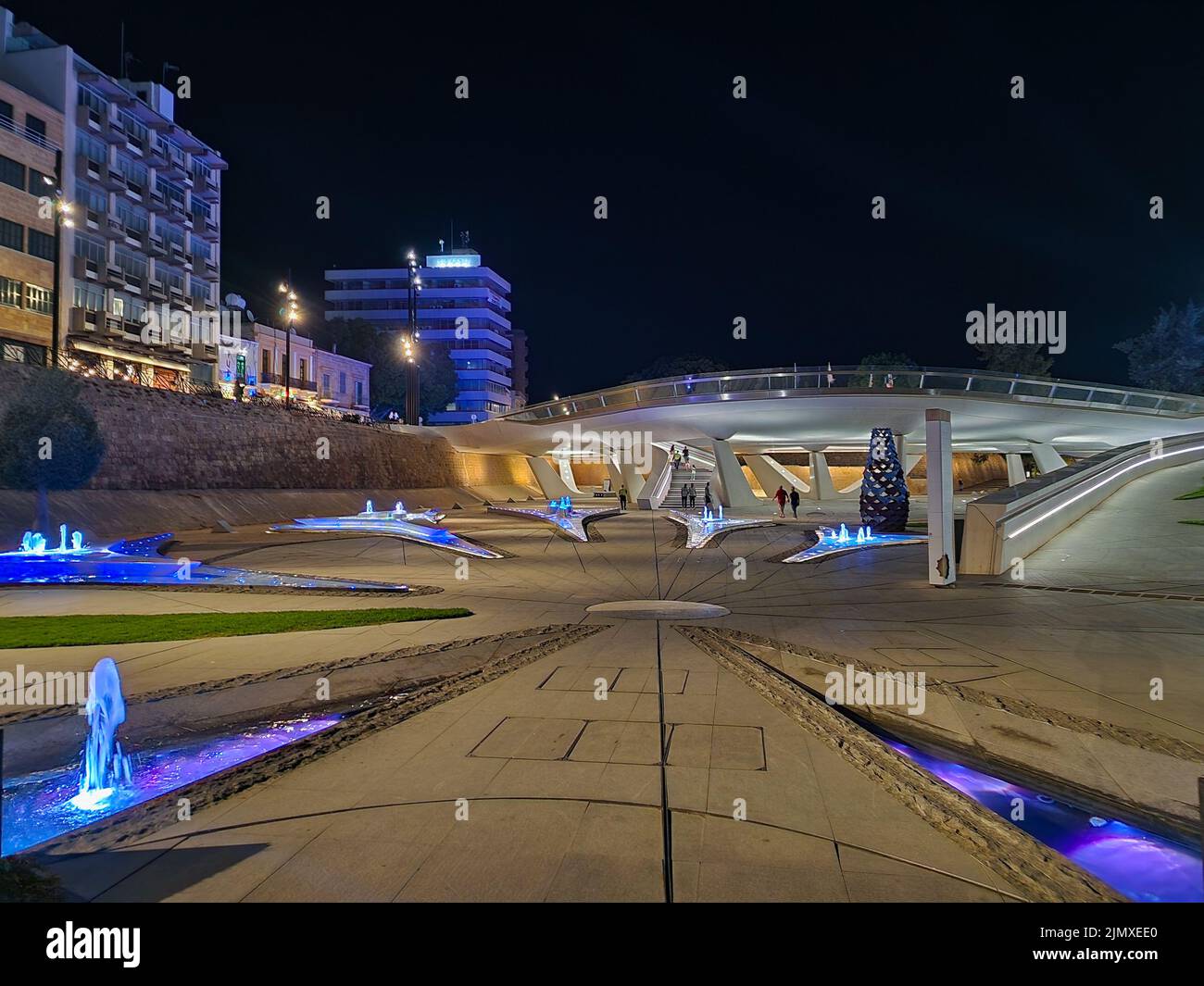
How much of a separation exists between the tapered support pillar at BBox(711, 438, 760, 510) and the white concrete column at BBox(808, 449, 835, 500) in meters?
13.0

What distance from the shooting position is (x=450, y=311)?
105 meters

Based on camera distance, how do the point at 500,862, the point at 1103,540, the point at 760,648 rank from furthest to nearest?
the point at 1103,540 < the point at 760,648 < the point at 500,862

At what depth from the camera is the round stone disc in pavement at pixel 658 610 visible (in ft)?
40.4

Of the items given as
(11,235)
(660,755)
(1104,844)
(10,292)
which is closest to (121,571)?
(660,755)

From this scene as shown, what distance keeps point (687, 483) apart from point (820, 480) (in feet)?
32.5

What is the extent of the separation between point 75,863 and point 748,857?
3.83 meters

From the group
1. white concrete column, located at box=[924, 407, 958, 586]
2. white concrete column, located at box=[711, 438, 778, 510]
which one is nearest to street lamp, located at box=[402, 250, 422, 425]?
white concrete column, located at box=[711, 438, 778, 510]

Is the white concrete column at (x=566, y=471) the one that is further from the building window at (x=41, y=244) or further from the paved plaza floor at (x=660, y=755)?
Answer: the paved plaza floor at (x=660, y=755)

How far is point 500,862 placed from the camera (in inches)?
162

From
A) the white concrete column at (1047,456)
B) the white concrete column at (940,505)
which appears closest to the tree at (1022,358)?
the white concrete column at (1047,456)

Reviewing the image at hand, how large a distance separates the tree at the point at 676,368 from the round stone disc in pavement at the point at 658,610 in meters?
87.9
